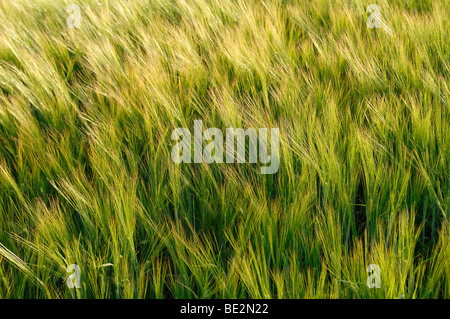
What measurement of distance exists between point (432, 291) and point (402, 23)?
3.44ft

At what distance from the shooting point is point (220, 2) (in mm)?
1766

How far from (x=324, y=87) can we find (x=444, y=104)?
0.32m

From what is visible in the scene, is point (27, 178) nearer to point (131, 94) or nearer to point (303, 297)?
point (131, 94)

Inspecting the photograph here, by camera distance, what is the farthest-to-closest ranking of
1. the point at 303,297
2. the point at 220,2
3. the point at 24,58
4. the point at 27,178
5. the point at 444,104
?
1. the point at 220,2
2. the point at 24,58
3. the point at 444,104
4. the point at 27,178
5. the point at 303,297

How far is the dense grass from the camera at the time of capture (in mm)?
817

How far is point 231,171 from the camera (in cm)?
92

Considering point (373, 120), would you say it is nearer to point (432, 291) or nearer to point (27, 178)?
point (432, 291)

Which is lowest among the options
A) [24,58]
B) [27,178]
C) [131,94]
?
[27,178]

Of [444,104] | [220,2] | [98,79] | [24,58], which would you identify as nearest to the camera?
[444,104]

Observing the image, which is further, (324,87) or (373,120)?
(324,87)

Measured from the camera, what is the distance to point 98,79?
128cm

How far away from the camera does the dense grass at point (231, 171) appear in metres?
0.82

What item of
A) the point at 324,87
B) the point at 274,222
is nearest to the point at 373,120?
the point at 324,87

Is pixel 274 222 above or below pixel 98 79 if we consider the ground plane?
below
